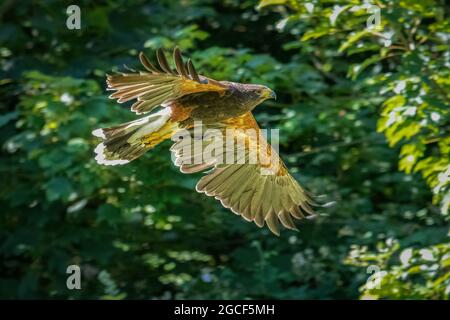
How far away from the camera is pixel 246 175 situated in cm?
607

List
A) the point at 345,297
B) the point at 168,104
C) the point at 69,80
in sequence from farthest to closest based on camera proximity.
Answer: the point at 345,297
the point at 69,80
the point at 168,104

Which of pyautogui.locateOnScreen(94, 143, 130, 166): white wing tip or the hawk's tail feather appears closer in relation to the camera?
the hawk's tail feather

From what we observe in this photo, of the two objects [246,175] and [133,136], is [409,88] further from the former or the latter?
[133,136]

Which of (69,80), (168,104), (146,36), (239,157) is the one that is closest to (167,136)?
(168,104)

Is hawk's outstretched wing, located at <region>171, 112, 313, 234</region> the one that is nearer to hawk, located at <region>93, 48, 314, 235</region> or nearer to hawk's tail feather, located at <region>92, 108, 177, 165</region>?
hawk, located at <region>93, 48, 314, 235</region>

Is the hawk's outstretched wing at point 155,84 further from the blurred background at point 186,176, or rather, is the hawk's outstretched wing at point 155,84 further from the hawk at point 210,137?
the blurred background at point 186,176

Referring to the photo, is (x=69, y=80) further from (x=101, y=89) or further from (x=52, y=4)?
(x=52, y=4)

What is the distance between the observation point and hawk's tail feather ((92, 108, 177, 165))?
5.29 meters

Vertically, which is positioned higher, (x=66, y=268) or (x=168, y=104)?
(x=168, y=104)

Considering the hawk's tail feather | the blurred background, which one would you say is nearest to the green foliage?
the blurred background

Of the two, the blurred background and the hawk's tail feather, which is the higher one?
the hawk's tail feather

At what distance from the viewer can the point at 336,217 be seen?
7.86 m

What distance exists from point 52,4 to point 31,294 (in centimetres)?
228

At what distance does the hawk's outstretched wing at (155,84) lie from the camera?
4.75m
